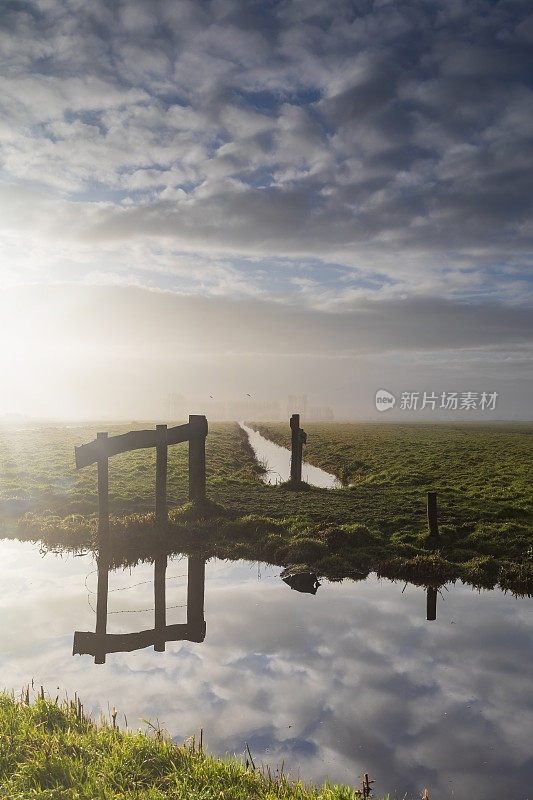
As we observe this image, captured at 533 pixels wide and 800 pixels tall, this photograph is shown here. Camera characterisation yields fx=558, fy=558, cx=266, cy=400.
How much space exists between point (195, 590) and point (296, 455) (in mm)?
14877

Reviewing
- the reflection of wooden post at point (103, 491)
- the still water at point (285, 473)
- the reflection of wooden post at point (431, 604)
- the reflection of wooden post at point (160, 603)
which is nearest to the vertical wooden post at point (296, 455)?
the still water at point (285, 473)

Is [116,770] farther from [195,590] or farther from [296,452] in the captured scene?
[296,452]

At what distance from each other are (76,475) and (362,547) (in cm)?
1922

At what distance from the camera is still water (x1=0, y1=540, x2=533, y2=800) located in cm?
736

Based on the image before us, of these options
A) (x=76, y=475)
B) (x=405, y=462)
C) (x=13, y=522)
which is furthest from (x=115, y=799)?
(x=405, y=462)

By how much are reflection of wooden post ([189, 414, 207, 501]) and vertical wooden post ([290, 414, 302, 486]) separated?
814 centimetres


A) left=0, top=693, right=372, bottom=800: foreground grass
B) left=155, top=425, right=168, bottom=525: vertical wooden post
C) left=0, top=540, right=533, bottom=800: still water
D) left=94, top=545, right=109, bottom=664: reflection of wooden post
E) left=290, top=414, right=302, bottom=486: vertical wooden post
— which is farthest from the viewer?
left=290, top=414, right=302, bottom=486: vertical wooden post

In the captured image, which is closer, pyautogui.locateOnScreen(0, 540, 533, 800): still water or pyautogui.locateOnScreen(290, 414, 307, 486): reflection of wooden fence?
pyautogui.locateOnScreen(0, 540, 533, 800): still water

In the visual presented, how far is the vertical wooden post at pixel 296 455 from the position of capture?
1088 inches

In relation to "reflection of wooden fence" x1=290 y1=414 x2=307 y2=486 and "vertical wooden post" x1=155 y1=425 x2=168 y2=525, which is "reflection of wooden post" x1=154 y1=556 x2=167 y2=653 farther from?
"reflection of wooden fence" x1=290 y1=414 x2=307 y2=486

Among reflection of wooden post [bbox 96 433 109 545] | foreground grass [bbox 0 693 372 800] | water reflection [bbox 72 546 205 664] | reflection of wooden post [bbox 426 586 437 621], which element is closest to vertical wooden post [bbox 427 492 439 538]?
reflection of wooden post [bbox 426 586 437 621]

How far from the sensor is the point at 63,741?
7.10 m

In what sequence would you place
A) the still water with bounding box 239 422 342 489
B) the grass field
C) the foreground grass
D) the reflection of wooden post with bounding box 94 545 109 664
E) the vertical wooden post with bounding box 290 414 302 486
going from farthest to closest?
1. the still water with bounding box 239 422 342 489
2. the vertical wooden post with bounding box 290 414 302 486
3. the grass field
4. the reflection of wooden post with bounding box 94 545 109 664
5. the foreground grass

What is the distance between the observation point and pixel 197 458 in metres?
20.1
